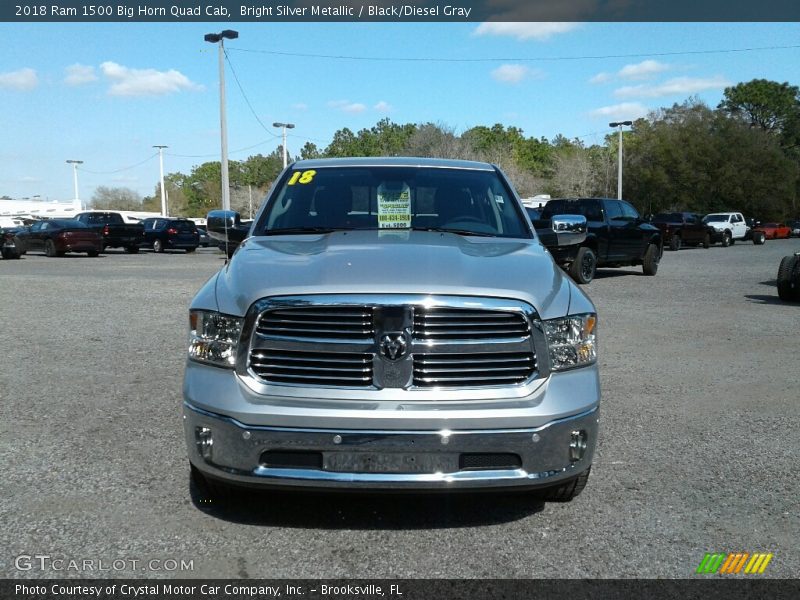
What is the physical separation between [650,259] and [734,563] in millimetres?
18142

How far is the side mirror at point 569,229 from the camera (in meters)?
5.62

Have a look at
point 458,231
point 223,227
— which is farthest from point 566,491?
point 223,227

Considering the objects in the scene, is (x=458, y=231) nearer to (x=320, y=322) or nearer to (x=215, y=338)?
(x=320, y=322)

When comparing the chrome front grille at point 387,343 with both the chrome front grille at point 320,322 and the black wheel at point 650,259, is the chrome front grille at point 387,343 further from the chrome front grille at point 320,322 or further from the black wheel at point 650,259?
the black wheel at point 650,259

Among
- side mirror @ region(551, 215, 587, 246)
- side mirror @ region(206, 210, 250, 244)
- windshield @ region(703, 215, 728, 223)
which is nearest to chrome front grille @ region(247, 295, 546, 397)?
side mirror @ region(206, 210, 250, 244)

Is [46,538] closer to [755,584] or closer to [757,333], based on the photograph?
[755,584]

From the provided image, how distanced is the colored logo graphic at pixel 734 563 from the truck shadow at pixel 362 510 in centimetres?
87

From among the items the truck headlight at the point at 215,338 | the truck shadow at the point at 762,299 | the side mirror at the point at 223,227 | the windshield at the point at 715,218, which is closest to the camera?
the truck headlight at the point at 215,338

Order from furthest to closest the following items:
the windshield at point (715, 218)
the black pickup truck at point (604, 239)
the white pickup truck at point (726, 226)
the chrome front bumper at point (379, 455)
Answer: the windshield at point (715, 218), the white pickup truck at point (726, 226), the black pickup truck at point (604, 239), the chrome front bumper at point (379, 455)

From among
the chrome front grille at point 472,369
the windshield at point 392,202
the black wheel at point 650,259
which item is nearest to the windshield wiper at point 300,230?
the windshield at point 392,202

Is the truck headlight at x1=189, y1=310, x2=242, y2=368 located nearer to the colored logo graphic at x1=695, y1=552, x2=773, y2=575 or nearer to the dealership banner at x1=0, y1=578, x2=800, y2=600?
the dealership banner at x1=0, y1=578, x2=800, y2=600

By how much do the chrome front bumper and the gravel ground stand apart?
34 cm

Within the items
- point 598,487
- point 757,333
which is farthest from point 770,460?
point 757,333

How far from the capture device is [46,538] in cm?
372
